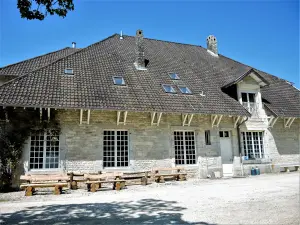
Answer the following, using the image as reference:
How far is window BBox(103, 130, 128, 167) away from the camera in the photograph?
479 inches

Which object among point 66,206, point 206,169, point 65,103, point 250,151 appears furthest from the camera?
point 250,151

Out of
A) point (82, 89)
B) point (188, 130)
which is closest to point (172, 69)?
point (188, 130)

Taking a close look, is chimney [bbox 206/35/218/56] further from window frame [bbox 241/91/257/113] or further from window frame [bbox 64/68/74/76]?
window frame [bbox 64/68/74/76]

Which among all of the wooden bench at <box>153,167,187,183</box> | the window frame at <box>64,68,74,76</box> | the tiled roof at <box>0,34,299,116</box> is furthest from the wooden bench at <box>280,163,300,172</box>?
the window frame at <box>64,68,74,76</box>

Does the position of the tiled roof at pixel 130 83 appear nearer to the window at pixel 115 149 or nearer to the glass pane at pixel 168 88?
the glass pane at pixel 168 88

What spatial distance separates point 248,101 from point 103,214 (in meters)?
12.4

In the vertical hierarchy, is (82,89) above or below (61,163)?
above

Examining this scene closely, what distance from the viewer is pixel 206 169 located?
13.7m

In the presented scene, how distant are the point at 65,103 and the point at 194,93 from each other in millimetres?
6930

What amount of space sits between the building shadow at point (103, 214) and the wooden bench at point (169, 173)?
14.6 ft

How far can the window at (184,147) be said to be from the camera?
13.5 meters

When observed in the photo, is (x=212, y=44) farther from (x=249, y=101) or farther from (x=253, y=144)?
(x=253, y=144)

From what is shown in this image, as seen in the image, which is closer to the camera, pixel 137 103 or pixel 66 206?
pixel 66 206

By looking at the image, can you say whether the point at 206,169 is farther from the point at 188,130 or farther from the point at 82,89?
the point at 82,89
